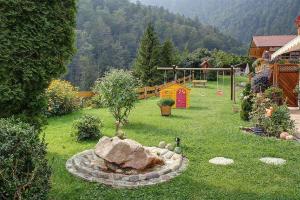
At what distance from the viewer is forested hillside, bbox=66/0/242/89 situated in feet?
244

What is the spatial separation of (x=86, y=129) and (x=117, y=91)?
310cm

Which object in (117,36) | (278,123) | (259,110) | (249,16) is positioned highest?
(249,16)

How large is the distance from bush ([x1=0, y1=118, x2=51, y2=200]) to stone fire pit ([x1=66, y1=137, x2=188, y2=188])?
233cm

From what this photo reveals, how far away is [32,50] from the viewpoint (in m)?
8.09

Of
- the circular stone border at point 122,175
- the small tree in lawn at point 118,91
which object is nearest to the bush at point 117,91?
the small tree in lawn at point 118,91

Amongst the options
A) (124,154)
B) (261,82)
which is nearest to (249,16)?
(261,82)

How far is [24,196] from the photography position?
5672mm

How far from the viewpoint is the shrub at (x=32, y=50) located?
7.79m

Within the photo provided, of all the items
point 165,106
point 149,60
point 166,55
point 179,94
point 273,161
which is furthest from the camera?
point 166,55

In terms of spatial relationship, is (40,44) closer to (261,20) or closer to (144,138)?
(144,138)

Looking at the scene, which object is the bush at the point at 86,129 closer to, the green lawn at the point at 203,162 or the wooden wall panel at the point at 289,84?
the green lawn at the point at 203,162

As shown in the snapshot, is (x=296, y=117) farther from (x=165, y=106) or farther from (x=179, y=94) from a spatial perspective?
(x=179, y=94)

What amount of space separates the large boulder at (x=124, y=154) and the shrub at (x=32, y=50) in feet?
5.74

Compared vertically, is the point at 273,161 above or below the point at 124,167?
below
